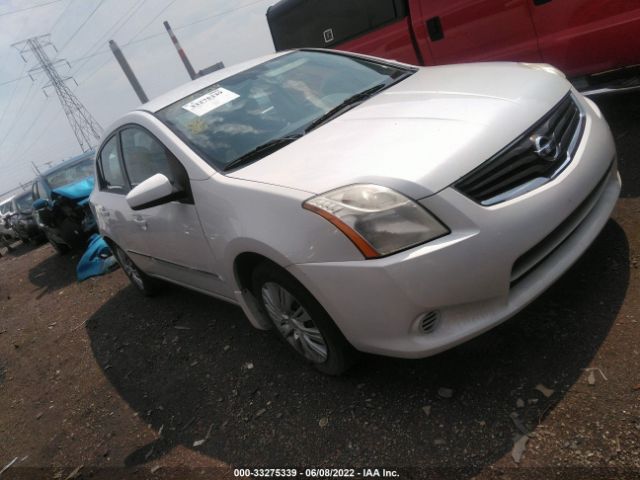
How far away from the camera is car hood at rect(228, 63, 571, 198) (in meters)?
2.00

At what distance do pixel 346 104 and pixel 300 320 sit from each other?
1304 mm

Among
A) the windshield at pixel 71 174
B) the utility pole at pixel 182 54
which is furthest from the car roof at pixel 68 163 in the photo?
the utility pole at pixel 182 54

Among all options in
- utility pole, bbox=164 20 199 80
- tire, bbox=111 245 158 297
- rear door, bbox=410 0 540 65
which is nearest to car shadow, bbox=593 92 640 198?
rear door, bbox=410 0 540 65

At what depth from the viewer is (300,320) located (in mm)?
2504

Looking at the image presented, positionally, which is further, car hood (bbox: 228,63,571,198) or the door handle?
the door handle

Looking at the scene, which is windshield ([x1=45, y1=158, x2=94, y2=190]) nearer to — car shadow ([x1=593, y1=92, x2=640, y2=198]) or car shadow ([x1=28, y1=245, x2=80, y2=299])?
car shadow ([x1=28, y1=245, x2=80, y2=299])

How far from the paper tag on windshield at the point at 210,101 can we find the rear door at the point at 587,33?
2925 mm

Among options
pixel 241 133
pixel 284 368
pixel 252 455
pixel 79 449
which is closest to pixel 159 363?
pixel 79 449

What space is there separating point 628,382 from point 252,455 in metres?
1.69

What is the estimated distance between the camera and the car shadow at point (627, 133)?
3.43m

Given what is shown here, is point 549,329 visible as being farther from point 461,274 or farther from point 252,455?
point 252,455

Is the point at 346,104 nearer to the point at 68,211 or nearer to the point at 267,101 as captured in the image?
the point at 267,101

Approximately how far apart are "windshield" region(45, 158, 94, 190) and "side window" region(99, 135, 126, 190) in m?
4.21

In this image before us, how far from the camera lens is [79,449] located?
3070 millimetres
